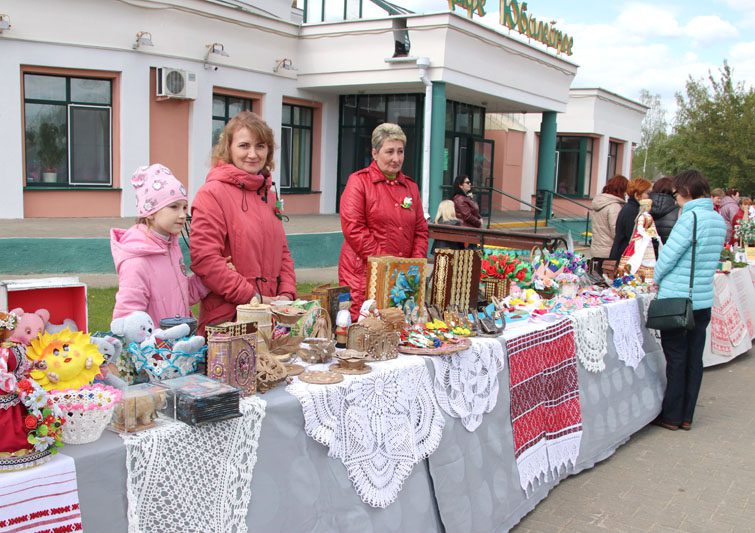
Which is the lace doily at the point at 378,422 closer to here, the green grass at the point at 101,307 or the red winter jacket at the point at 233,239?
the red winter jacket at the point at 233,239

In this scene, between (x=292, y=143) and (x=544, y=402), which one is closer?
(x=544, y=402)

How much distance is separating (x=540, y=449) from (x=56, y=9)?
1115cm

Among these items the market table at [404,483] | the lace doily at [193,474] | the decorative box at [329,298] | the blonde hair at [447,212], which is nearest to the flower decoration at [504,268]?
the market table at [404,483]

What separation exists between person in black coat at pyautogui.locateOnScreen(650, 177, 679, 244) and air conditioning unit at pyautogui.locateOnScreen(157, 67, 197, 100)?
873cm

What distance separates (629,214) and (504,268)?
2542 millimetres

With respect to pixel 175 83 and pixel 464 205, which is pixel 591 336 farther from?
pixel 175 83

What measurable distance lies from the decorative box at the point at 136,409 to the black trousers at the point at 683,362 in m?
3.71

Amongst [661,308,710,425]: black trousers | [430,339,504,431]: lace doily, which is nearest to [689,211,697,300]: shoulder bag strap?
[661,308,710,425]: black trousers

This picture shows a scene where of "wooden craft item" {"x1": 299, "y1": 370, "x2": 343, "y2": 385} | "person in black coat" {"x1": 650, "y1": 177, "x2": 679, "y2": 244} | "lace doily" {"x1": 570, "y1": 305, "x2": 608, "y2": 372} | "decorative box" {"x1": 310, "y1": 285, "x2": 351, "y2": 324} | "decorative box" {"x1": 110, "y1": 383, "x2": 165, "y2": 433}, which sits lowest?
"lace doily" {"x1": 570, "y1": 305, "x2": 608, "y2": 372}

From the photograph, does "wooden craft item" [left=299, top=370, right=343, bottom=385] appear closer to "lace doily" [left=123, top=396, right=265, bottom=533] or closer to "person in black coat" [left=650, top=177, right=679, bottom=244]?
"lace doily" [left=123, top=396, right=265, bottom=533]

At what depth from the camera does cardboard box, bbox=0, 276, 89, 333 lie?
2.55m

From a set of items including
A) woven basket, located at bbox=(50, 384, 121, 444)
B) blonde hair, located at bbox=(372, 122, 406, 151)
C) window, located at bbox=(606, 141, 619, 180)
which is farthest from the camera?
window, located at bbox=(606, 141, 619, 180)

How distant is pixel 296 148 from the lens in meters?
15.9

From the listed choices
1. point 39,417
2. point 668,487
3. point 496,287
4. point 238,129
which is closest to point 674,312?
point 668,487
